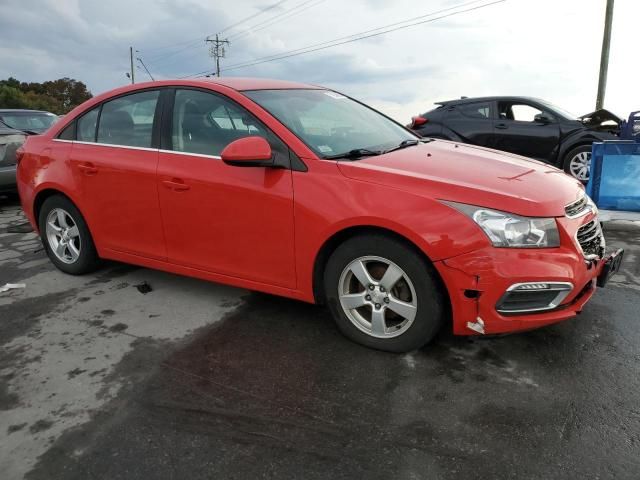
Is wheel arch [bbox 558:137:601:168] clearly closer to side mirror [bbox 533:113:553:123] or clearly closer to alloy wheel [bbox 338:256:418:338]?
side mirror [bbox 533:113:553:123]

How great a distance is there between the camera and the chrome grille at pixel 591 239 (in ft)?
9.62

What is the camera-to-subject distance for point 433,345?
10.4ft

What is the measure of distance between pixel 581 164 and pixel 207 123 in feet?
23.4

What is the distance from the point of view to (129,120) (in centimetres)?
405

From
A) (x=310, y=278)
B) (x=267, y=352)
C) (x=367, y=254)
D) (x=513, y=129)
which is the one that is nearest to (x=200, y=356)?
(x=267, y=352)

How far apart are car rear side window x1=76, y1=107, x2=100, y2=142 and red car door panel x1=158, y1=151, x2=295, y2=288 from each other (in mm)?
939

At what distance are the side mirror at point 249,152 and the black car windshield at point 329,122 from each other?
30cm

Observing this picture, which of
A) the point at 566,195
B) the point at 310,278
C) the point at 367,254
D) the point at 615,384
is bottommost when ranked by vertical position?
the point at 615,384

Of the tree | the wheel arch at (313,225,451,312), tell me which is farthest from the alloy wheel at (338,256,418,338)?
the tree

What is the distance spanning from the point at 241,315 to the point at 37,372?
1.29 meters

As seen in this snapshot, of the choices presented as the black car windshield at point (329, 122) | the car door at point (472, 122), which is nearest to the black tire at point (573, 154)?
the car door at point (472, 122)

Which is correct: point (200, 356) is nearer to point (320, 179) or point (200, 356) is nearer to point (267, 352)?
point (267, 352)

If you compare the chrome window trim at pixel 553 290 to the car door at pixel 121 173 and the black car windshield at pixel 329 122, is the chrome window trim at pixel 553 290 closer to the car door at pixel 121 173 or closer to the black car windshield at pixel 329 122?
the black car windshield at pixel 329 122

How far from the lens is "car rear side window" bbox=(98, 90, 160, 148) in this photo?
3881mm
